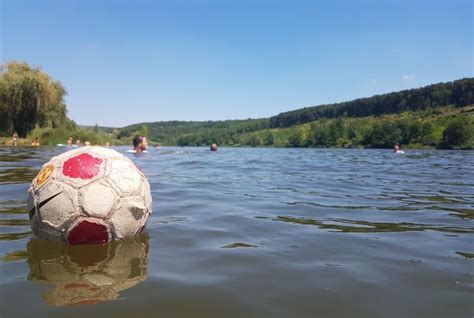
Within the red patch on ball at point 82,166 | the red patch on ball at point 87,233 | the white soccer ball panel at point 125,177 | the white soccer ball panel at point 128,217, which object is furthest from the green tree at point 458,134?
the red patch on ball at point 87,233

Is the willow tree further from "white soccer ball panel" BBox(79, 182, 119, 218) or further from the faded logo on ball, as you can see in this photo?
"white soccer ball panel" BBox(79, 182, 119, 218)

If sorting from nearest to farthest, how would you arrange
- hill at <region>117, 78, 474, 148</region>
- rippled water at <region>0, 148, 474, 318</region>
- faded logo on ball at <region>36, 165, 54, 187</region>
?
1. rippled water at <region>0, 148, 474, 318</region>
2. faded logo on ball at <region>36, 165, 54, 187</region>
3. hill at <region>117, 78, 474, 148</region>

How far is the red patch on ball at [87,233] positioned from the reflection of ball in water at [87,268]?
0.23ft

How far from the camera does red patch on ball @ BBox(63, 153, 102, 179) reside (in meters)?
4.75

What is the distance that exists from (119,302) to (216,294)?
2.42ft

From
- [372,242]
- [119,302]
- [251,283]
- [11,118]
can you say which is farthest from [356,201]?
[11,118]

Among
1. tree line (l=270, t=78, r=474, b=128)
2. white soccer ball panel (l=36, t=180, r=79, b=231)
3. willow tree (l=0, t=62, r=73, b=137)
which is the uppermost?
tree line (l=270, t=78, r=474, b=128)

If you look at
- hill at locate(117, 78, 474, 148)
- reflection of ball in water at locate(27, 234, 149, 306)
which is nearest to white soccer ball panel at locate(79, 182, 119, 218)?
reflection of ball in water at locate(27, 234, 149, 306)

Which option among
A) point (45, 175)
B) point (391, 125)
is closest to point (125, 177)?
point (45, 175)

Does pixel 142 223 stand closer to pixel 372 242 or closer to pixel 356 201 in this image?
pixel 372 242

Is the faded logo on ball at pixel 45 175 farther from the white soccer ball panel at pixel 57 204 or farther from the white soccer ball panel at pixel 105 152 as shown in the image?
the white soccer ball panel at pixel 105 152

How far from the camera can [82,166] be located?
486 centimetres

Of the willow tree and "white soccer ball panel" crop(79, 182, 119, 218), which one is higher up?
the willow tree

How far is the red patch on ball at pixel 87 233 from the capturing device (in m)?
4.43
